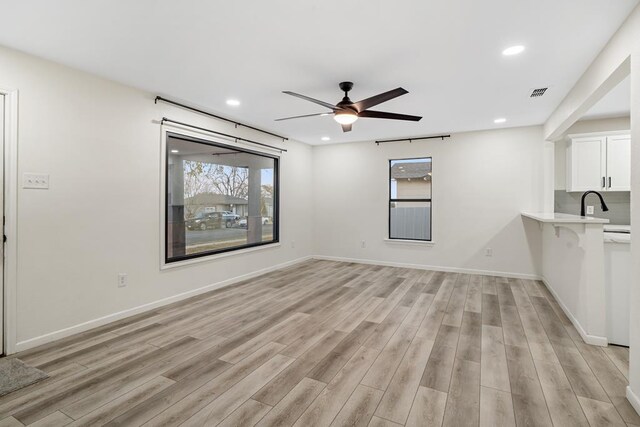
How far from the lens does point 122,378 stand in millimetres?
2268

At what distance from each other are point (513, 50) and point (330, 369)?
3.00 m

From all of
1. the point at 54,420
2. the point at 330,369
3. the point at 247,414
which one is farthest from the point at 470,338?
the point at 54,420

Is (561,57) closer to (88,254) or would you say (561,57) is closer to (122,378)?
(122,378)

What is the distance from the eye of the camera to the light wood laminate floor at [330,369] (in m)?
1.89

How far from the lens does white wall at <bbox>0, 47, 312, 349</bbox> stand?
274cm

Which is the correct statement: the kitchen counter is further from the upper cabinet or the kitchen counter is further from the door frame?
→ the door frame

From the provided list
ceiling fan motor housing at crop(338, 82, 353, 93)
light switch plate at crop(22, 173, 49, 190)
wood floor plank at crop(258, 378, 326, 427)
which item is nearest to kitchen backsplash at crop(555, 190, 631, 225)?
ceiling fan motor housing at crop(338, 82, 353, 93)

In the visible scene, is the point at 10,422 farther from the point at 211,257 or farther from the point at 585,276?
the point at 585,276

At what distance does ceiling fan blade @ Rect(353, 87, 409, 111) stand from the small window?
10.8 ft

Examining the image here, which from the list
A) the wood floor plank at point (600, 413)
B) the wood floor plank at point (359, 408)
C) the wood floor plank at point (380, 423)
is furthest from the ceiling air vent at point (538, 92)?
the wood floor plank at point (380, 423)

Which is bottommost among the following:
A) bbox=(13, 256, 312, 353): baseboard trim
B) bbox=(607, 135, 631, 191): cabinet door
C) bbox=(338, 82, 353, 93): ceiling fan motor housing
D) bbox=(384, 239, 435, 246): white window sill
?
bbox=(13, 256, 312, 353): baseboard trim

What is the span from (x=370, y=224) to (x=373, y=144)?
5.44ft

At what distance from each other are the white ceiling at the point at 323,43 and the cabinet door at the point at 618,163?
138 centimetres

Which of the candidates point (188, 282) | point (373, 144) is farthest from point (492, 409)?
point (373, 144)
